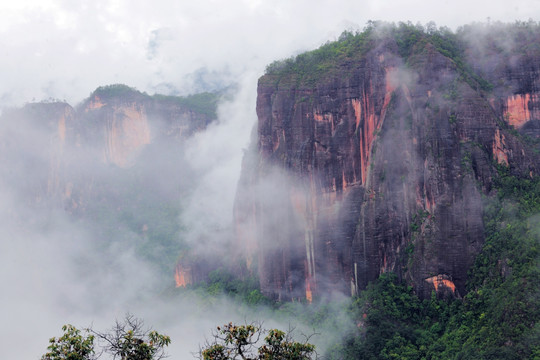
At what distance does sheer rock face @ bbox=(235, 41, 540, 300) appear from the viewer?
55625mm

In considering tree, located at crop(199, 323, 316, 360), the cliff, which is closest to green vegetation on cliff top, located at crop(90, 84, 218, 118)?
the cliff

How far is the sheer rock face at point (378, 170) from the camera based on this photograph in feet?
182

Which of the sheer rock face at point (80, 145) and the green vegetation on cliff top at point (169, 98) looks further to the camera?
the green vegetation on cliff top at point (169, 98)

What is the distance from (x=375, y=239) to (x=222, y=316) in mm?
22018

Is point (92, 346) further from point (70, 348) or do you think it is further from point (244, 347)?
point (244, 347)

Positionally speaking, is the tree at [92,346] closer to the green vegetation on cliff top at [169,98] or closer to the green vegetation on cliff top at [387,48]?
the green vegetation on cliff top at [387,48]

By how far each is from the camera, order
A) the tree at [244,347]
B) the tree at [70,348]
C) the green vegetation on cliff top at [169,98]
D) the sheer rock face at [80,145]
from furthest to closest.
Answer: the green vegetation on cliff top at [169,98]
the sheer rock face at [80,145]
the tree at [244,347]
the tree at [70,348]

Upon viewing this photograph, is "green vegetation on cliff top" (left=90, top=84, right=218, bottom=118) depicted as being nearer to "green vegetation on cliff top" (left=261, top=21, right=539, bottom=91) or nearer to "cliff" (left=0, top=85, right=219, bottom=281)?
"cliff" (left=0, top=85, right=219, bottom=281)

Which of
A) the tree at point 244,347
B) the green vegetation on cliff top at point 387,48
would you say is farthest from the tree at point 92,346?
the green vegetation on cliff top at point 387,48

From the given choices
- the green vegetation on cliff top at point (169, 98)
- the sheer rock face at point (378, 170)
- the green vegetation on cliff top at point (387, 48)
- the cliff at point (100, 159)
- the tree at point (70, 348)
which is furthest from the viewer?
the green vegetation on cliff top at point (169, 98)

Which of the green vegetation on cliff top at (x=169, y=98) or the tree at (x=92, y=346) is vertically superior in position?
the green vegetation on cliff top at (x=169, y=98)

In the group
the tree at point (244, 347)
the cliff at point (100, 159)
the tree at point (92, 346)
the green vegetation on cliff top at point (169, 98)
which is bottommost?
the tree at point (244, 347)

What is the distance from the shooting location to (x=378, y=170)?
6062 centimetres

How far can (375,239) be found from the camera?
59.6m
